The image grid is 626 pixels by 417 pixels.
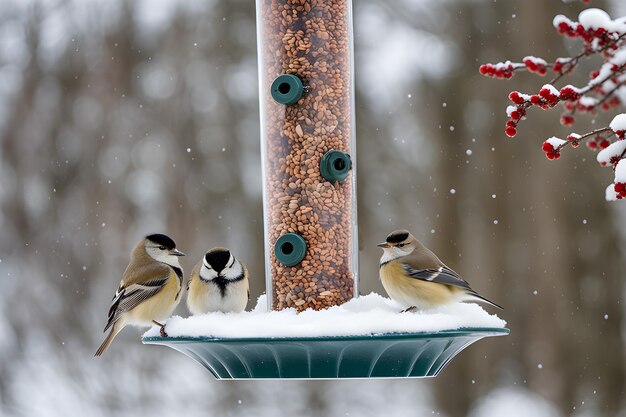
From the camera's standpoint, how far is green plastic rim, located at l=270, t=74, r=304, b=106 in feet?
15.1

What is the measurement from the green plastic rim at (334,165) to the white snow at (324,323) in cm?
72

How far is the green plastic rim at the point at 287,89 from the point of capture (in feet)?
15.1

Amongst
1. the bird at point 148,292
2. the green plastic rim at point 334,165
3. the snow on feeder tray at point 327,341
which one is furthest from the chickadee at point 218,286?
the green plastic rim at point 334,165

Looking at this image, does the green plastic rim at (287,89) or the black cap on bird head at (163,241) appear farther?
the black cap on bird head at (163,241)

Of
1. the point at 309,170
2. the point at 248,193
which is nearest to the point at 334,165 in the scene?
the point at 309,170

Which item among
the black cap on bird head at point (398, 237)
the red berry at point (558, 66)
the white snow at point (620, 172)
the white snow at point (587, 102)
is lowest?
the black cap on bird head at point (398, 237)

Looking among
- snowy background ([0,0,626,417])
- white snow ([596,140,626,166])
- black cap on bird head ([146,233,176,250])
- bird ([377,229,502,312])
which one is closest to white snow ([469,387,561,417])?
snowy background ([0,0,626,417])

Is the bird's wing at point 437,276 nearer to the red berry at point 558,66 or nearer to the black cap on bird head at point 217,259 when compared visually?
the black cap on bird head at point 217,259

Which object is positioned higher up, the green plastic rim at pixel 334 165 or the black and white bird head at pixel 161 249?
the green plastic rim at pixel 334 165

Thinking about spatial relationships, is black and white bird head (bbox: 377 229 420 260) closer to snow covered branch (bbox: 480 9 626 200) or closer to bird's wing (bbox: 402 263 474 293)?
bird's wing (bbox: 402 263 474 293)

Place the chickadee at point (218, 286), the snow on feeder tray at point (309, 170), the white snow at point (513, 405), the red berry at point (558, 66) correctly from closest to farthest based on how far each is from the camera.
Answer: the red berry at point (558, 66)
the chickadee at point (218, 286)
the snow on feeder tray at point (309, 170)
the white snow at point (513, 405)

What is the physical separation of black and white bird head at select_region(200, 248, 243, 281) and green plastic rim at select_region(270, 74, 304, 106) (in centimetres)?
79

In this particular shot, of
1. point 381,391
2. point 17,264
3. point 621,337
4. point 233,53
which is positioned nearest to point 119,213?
point 17,264

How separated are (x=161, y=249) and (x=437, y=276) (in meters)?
1.42
